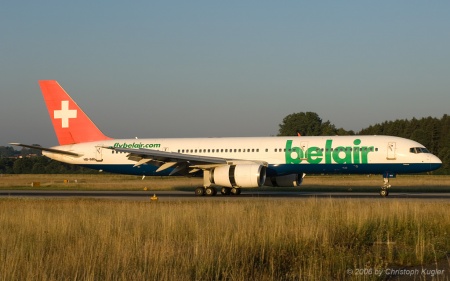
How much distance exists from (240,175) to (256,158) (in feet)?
12.2

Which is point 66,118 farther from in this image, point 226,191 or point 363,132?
point 363,132

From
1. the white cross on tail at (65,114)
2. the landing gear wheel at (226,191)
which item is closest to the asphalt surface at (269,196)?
the landing gear wheel at (226,191)

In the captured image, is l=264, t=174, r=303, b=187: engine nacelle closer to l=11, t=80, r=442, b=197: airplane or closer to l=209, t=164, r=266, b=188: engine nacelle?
l=11, t=80, r=442, b=197: airplane

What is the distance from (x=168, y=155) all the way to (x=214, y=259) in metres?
23.9

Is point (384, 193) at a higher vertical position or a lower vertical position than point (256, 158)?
lower

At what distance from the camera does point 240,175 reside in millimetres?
32969

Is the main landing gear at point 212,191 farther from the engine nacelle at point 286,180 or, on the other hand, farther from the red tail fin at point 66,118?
the red tail fin at point 66,118

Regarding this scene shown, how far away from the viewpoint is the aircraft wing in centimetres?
3478

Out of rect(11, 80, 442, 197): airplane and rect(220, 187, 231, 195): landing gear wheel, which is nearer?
rect(11, 80, 442, 197): airplane

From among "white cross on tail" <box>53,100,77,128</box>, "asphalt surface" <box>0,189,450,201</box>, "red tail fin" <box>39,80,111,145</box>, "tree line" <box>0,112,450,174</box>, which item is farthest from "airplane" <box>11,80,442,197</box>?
"tree line" <box>0,112,450,174</box>

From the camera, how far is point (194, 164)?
35531 millimetres

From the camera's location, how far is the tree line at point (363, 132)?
3907 inches

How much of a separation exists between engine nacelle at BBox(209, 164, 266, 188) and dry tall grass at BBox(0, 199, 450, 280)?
13.3 m

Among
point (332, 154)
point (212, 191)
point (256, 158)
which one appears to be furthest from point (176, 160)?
point (332, 154)
